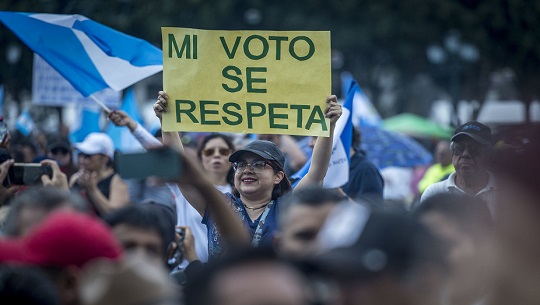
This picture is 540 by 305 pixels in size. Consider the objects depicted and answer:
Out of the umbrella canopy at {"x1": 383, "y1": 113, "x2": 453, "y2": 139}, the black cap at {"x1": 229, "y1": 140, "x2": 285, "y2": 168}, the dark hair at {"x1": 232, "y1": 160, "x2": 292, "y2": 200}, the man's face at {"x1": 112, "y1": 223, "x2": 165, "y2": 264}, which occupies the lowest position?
the man's face at {"x1": 112, "y1": 223, "x2": 165, "y2": 264}

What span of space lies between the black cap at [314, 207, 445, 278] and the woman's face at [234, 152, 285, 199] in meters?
2.97

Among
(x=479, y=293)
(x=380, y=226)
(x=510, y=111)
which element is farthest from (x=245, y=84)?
(x=510, y=111)

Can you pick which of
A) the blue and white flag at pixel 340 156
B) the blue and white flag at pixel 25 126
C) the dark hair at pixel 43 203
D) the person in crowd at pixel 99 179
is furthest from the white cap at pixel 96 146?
the blue and white flag at pixel 25 126

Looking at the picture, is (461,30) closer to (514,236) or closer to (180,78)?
(180,78)

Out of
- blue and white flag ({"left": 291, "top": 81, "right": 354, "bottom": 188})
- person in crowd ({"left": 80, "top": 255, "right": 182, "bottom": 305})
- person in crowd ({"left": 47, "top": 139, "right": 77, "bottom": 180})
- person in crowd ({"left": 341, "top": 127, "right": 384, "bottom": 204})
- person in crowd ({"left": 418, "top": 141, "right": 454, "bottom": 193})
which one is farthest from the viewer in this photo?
Answer: person in crowd ({"left": 418, "top": 141, "right": 454, "bottom": 193})

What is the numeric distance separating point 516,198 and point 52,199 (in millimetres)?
1833

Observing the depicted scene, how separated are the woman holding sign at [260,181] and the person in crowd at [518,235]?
2449 millimetres

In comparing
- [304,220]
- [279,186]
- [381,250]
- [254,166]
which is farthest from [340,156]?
[381,250]

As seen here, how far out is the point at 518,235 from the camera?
354 centimetres

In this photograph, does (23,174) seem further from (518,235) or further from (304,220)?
(518,235)

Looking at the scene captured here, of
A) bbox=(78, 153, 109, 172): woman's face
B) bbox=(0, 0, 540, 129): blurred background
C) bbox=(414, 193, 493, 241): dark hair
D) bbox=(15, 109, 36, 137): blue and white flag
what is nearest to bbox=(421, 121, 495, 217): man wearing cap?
bbox=(414, 193, 493, 241): dark hair

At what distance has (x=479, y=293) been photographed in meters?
3.95

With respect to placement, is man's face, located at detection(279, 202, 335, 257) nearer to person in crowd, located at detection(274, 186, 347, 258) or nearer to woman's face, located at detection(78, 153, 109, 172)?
person in crowd, located at detection(274, 186, 347, 258)

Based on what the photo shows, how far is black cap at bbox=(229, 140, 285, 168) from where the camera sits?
6.38m
